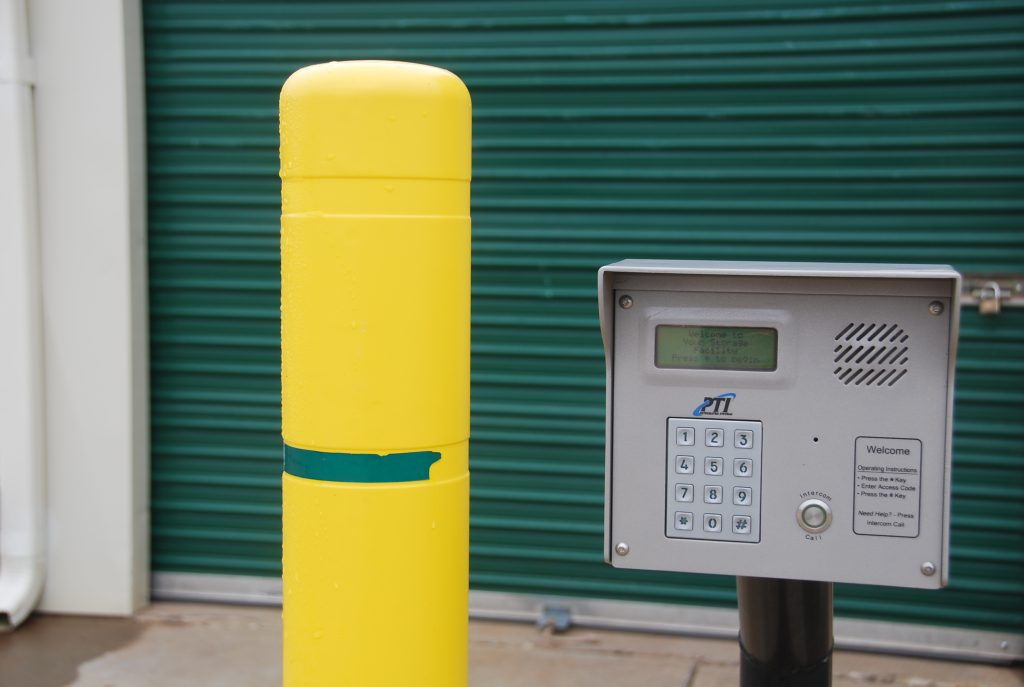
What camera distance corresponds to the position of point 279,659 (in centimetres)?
494

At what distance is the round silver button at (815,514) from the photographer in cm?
234

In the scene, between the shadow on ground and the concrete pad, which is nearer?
the concrete pad

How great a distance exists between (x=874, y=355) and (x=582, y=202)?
2.78 metres

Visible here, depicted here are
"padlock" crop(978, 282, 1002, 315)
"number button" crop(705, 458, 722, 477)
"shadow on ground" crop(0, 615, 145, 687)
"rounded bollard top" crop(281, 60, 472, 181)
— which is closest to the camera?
"rounded bollard top" crop(281, 60, 472, 181)

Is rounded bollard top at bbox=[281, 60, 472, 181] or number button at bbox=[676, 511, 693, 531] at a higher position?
rounded bollard top at bbox=[281, 60, 472, 181]

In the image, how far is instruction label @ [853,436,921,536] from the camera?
7.59ft

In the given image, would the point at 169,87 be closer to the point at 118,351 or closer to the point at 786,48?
the point at 118,351

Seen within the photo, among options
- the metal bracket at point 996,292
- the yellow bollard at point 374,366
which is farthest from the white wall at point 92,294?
the metal bracket at point 996,292

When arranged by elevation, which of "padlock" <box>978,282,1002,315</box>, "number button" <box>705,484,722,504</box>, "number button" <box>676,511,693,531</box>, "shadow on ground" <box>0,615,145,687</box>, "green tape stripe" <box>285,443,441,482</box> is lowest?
"shadow on ground" <box>0,615,145,687</box>

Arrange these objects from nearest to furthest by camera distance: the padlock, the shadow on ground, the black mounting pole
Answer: the black mounting pole, the padlock, the shadow on ground

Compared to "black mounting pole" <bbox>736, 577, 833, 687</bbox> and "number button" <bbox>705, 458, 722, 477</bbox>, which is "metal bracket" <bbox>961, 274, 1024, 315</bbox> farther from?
→ "number button" <bbox>705, 458, 722, 477</bbox>

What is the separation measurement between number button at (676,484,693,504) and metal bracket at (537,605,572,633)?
111 inches

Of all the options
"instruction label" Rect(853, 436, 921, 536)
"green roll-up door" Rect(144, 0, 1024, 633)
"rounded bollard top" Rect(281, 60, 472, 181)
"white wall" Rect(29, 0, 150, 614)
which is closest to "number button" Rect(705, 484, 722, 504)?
"instruction label" Rect(853, 436, 921, 536)

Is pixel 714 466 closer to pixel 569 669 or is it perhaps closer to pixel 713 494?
pixel 713 494
